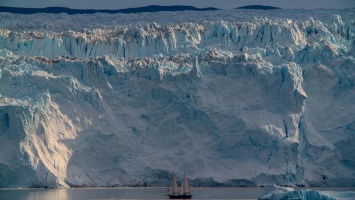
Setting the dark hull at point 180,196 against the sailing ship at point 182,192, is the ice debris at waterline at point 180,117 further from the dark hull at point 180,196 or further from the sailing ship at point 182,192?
the dark hull at point 180,196

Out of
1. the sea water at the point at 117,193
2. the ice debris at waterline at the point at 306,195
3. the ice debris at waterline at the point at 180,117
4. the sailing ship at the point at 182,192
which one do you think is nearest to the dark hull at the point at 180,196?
the sailing ship at the point at 182,192

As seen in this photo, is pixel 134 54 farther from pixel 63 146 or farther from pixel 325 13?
pixel 325 13

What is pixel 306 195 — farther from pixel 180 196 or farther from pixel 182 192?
pixel 182 192

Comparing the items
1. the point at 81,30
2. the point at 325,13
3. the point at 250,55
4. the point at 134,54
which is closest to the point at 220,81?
the point at 250,55

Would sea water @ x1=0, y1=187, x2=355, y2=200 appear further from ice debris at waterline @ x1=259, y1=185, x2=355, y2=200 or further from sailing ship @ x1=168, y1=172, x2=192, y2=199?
ice debris at waterline @ x1=259, y1=185, x2=355, y2=200

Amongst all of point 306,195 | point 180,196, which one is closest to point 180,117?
point 180,196

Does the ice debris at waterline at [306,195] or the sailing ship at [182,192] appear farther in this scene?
the sailing ship at [182,192]
